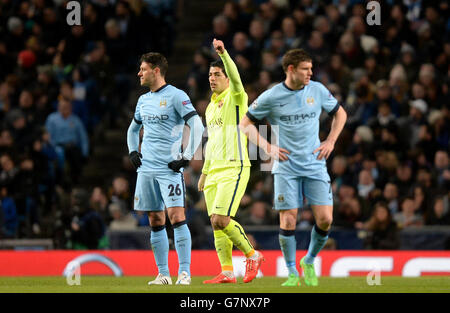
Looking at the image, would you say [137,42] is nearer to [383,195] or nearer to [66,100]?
[66,100]

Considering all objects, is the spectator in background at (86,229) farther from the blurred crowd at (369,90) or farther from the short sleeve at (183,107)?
the short sleeve at (183,107)

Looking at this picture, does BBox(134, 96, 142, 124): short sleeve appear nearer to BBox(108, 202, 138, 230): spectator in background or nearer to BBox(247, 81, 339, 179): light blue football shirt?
BBox(247, 81, 339, 179): light blue football shirt

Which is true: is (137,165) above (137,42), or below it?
below

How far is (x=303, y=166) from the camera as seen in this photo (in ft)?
33.5

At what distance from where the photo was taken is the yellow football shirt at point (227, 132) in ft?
35.2

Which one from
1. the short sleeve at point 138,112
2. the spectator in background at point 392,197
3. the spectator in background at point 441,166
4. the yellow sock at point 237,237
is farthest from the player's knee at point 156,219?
the spectator in background at point 441,166

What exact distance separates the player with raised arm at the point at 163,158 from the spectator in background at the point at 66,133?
7.88 meters

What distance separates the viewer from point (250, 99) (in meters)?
17.0

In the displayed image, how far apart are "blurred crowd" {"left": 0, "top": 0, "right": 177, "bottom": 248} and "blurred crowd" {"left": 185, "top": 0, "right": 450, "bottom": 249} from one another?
1.99 m

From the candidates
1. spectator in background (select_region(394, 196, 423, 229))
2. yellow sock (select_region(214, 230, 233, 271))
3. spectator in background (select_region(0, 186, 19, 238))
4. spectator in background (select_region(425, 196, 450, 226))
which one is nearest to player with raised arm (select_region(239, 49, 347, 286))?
yellow sock (select_region(214, 230, 233, 271))

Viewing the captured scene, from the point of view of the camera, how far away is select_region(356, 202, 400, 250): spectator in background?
49.0 ft
